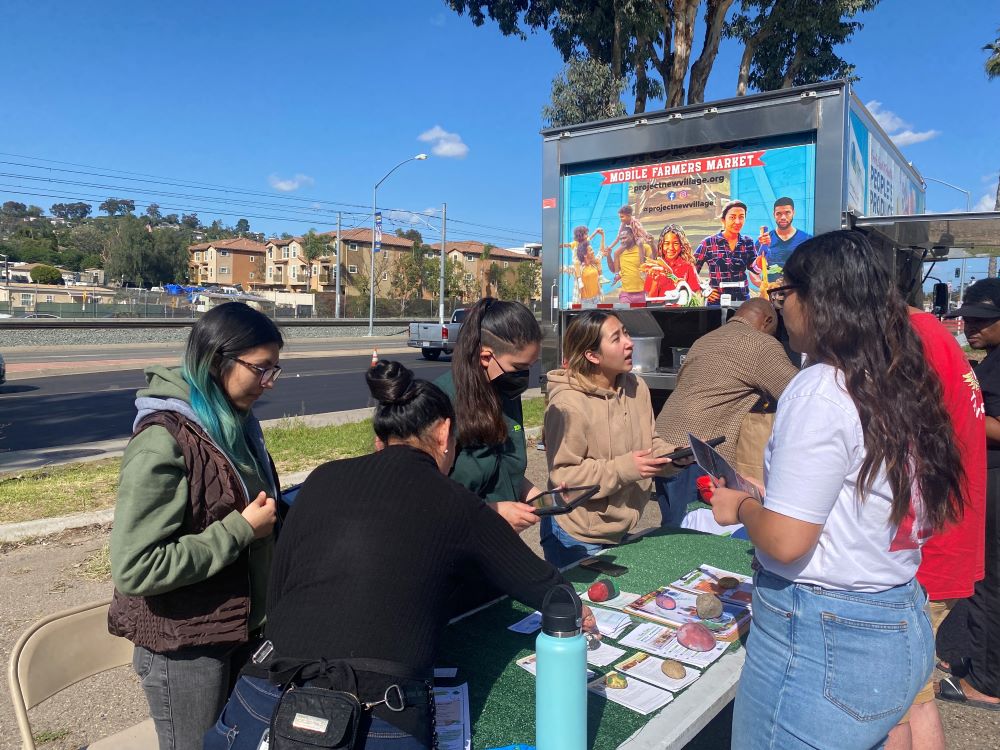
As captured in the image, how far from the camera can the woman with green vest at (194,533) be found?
191 centimetres

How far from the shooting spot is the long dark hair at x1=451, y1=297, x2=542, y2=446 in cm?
287

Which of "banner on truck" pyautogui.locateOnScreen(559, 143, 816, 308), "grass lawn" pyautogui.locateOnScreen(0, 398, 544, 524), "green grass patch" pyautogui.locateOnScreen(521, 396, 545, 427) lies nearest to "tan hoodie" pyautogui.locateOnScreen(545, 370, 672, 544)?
"banner on truck" pyautogui.locateOnScreen(559, 143, 816, 308)

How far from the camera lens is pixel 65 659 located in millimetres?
2240

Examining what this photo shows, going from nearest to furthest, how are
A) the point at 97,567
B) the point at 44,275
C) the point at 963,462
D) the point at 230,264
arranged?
1. the point at 963,462
2. the point at 97,567
3. the point at 44,275
4. the point at 230,264

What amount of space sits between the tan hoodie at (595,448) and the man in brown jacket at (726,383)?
1.28 feet

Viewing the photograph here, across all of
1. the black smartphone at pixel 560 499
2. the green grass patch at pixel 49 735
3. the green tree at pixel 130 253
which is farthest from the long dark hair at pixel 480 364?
the green tree at pixel 130 253

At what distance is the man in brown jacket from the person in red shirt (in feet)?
4.85

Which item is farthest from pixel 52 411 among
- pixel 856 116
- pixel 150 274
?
pixel 150 274

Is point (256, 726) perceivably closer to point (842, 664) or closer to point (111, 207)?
point (842, 664)

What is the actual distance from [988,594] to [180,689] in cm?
353

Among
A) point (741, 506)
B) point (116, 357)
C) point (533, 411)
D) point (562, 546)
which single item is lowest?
point (116, 357)

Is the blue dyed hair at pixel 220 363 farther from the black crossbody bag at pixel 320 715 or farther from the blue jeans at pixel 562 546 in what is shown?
the blue jeans at pixel 562 546

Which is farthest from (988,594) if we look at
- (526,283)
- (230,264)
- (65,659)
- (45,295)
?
(230,264)

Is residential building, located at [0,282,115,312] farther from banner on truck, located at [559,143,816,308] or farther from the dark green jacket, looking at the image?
the dark green jacket
